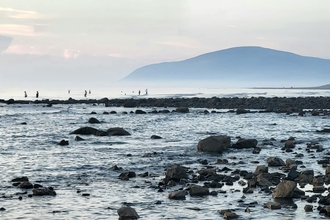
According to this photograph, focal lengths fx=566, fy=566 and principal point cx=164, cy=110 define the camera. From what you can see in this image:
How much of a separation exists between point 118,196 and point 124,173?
4812 millimetres

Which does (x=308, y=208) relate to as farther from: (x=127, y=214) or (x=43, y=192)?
(x=43, y=192)

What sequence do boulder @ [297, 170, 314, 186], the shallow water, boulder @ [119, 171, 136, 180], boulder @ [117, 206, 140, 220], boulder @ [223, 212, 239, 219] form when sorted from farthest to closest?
1. boulder @ [119, 171, 136, 180]
2. boulder @ [297, 170, 314, 186]
3. the shallow water
4. boulder @ [223, 212, 239, 219]
5. boulder @ [117, 206, 140, 220]

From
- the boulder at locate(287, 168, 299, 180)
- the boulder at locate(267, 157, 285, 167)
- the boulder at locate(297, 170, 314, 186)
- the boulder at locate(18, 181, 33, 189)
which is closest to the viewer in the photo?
the boulder at locate(18, 181, 33, 189)

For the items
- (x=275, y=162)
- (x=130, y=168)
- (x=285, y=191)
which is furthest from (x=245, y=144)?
(x=285, y=191)

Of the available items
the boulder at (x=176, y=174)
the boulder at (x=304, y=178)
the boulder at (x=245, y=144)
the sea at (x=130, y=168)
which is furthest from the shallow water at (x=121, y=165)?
the boulder at (x=304, y=178)

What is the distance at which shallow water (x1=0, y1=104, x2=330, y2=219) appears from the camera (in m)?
19.8

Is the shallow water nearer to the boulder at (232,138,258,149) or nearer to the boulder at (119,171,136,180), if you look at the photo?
the boulder at (119,171,136,180)

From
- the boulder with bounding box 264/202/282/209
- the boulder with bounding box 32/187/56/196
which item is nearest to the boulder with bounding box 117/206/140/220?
the boulder with bounding box 32/187/56/196

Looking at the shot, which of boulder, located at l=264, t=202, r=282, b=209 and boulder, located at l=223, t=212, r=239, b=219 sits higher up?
boulder, located at l=264, t=202, r=282, b=209

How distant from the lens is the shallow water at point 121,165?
19828 millimetres

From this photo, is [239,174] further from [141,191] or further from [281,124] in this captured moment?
[281,124]

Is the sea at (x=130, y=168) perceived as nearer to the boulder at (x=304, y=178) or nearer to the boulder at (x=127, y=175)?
the boulder at (x=127, y=175)

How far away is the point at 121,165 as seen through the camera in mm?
31109

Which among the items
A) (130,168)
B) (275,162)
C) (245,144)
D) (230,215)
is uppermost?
(245,144)
